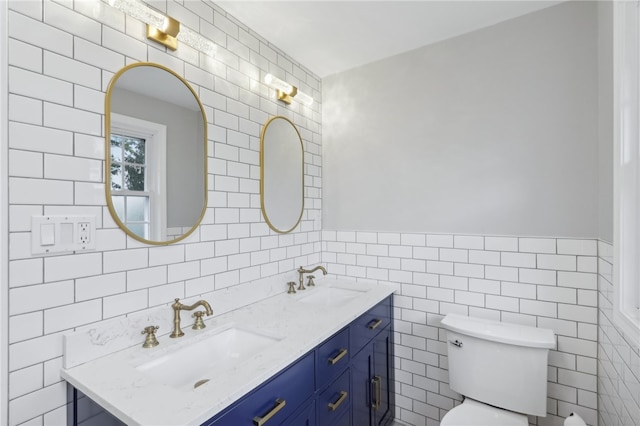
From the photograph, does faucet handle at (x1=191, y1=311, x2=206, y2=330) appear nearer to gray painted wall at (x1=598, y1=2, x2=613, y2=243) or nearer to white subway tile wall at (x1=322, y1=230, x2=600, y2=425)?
white subway tile wall at (x1=322, y1=230, x2=600, y2=425)

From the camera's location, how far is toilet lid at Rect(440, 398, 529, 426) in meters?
1.56

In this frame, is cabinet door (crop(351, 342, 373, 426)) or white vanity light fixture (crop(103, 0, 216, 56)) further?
cabinet door (crop(351, 342, 373, 426))

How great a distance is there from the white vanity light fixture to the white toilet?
1.98 m

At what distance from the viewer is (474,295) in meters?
1.95

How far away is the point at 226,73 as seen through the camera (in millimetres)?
1739

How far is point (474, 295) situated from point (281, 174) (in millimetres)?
1453

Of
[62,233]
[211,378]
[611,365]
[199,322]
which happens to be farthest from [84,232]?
[611,365]

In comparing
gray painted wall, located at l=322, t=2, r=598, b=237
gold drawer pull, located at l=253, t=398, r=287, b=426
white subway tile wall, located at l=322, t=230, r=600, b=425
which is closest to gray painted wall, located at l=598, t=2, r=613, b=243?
gray painted wall, located at l=322, t=2, r=598, b=237

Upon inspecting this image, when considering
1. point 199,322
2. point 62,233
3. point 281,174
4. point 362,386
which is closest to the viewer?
point 62,233

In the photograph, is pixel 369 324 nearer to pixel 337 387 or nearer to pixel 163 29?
pixel 337 387

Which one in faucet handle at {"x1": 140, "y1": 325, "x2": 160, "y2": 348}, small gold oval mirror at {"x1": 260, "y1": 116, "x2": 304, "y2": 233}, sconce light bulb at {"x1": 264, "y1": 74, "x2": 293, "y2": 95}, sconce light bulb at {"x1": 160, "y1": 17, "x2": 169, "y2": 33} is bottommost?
faucet handle at {"x1": 140, "y1": 325, "x2": 160, "y2": 348}

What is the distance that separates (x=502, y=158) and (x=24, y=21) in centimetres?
223

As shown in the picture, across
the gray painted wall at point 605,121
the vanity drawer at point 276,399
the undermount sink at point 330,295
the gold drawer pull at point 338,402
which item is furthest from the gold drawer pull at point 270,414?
the gray painted wall at point 605,121

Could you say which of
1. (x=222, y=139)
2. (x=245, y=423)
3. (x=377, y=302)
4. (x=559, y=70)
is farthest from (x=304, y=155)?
(x=245, y=423)
